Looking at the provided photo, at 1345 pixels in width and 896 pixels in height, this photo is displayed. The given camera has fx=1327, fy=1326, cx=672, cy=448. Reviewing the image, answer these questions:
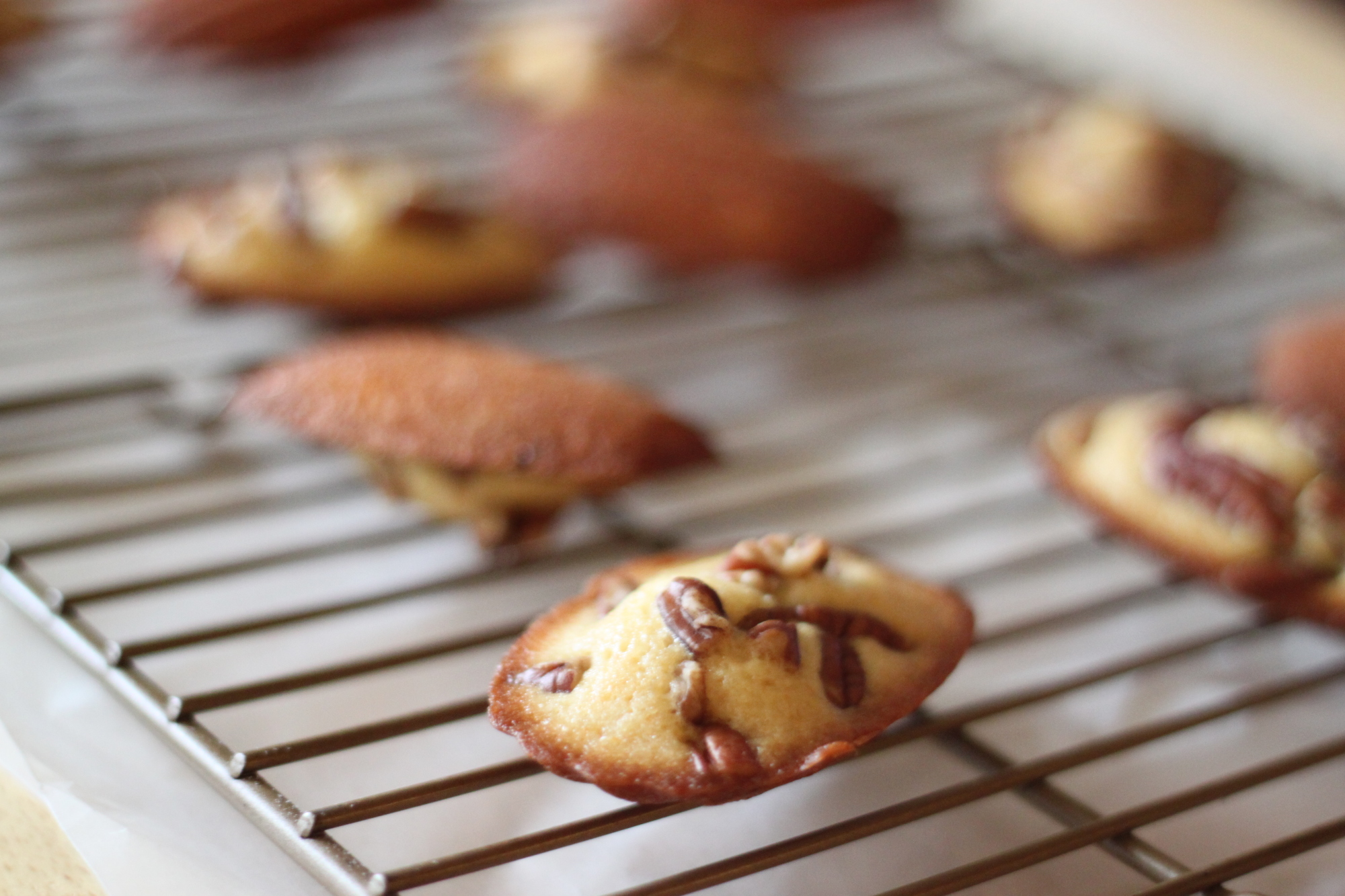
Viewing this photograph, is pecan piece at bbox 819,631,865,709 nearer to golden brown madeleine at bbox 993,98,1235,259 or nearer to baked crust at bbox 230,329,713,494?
baked crust at bbox 230,329,713,494

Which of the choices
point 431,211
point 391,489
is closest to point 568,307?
point 431,211

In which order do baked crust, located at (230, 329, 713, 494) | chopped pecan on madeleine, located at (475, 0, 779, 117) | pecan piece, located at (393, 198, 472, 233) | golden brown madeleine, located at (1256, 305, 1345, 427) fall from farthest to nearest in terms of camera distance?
chopped pecan on madeleine, located at (475, 0, 779, 117) → pecan piece, located at (393, 198, 472, 233) → golden brown madeleine, located at (1256, 305, 1345, 427) → baked crust, located at (230, 329, 713, 494)

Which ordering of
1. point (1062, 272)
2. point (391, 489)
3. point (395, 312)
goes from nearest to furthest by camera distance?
point (391, 489) < point (395, 312) < point (1062, 272)

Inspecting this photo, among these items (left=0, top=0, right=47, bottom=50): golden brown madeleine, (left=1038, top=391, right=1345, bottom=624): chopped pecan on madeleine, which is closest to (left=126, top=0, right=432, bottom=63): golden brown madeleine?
(left=0, top=0, right=47, bottom=50): golden brown madeleine

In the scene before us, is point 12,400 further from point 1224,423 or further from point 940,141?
point 940,141

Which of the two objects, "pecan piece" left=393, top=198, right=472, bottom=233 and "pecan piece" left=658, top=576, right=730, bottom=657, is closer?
"pecan piece" left=658, top=576, right=730, bottom=657

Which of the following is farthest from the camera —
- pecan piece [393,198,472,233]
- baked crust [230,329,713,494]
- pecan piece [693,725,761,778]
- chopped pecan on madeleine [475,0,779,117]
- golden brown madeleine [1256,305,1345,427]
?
chopped pecan on madeleine [475,0,779,117]

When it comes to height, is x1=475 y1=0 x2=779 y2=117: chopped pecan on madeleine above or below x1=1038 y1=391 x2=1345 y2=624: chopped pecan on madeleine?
above

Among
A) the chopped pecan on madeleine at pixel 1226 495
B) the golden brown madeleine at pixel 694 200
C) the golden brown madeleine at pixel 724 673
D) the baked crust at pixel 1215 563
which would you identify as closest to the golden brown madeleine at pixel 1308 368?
the chopped pecan on madeleine at pixel 1226 495
